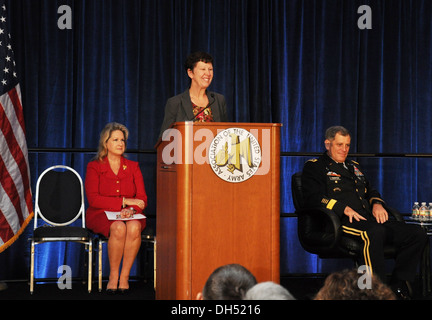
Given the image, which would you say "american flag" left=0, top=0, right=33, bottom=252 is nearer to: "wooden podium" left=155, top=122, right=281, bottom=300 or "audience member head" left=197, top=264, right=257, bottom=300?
Answer: "wooden podium" left=155, top=122, right=281, bottom=300

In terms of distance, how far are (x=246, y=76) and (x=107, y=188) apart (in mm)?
1645

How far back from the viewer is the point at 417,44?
545 centimetres

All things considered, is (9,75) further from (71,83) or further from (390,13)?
(390,13)

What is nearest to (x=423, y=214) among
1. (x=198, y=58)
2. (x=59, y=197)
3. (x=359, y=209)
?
(x=359, y=209)

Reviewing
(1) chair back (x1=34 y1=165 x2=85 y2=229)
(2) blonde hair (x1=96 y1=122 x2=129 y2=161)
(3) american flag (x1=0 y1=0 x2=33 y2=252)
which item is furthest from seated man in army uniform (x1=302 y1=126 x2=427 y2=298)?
(3) american flag (x1=0 y1=0 x2=33 y2=252)

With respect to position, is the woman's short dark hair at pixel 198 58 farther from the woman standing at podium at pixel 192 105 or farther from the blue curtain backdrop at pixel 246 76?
the blue curtain backdrop at pixel 246 76

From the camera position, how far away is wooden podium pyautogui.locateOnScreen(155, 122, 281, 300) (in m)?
2.63

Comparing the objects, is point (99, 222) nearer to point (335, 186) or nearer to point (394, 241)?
point (335, 186)

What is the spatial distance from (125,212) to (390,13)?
10.3 ft

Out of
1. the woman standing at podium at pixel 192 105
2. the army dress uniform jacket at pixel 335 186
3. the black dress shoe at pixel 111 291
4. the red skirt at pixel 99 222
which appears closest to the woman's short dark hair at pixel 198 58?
the woman standing at podium at pixel 192 105

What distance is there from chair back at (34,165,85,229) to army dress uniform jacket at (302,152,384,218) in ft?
5.97

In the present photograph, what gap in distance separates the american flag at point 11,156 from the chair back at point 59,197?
0.11 m

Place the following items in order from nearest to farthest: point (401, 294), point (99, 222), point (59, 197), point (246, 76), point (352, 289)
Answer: point (352, 289)
point (401, 294)
point (99, 222)
point (59, 197)
point (246, 76)

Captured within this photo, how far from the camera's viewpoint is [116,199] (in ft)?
14.3
